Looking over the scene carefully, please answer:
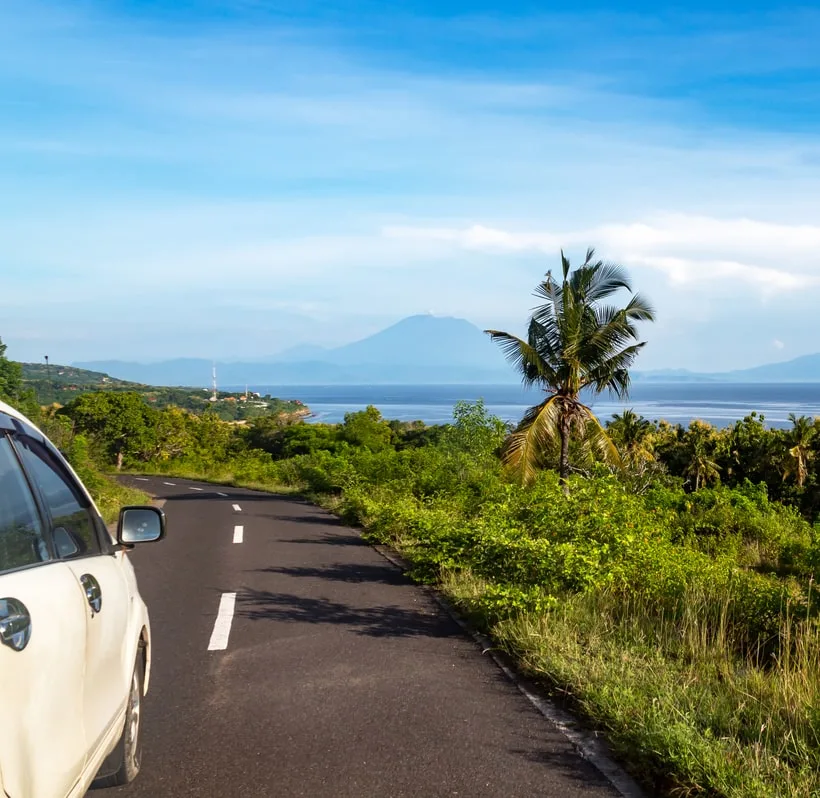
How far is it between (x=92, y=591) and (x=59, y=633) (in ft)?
2.14

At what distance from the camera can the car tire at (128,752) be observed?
402 cm

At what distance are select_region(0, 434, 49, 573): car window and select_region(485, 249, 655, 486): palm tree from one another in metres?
18.1

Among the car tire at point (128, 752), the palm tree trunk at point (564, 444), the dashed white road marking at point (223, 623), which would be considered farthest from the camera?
the palm tree trunk at point (564, 444)

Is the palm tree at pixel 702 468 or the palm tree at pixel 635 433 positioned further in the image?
the palm tree at pixel 635 433

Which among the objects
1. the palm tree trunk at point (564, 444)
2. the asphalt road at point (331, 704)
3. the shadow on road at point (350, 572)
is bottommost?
the shadow on road at point (350, 572)

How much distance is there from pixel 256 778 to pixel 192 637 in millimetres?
3542

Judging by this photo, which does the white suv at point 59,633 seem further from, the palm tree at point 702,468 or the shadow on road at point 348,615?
the palm tree at point 702,468

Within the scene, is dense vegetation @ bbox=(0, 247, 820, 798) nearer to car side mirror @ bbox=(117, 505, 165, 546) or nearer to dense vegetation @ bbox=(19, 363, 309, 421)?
car side mirror @ bbox=(117, 505, 165, 546)

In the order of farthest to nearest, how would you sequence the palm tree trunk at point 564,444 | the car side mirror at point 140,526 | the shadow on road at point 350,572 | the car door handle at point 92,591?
1. the palm tree trunk at point 564,444
2. the shadow on road at point 350,572
3. the car side mirror at point 140,526
4. the car door handle at point 92,591

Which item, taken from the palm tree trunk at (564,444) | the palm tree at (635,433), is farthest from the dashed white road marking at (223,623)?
the palm tree at (635,433)

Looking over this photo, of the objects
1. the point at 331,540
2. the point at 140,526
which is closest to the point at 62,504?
the point at 140,526

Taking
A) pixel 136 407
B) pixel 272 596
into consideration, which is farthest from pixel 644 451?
pixel 272 596

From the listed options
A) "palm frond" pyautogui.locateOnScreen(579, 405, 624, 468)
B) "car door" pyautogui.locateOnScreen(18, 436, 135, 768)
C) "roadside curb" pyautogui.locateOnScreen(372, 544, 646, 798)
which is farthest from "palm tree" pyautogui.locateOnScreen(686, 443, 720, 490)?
"car door" pyautogui.locateOnScreen(18, 436, 135, 768)

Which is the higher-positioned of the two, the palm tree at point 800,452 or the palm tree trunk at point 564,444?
the palm tree trunk at point 564,444
